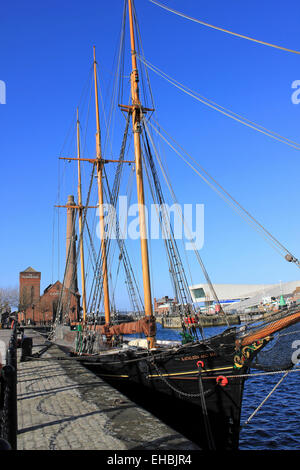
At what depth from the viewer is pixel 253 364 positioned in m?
11.3

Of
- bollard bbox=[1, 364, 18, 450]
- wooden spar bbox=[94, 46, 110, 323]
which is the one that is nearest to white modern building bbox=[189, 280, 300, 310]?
wooden spar bbox=[94, 46, 110, 323]

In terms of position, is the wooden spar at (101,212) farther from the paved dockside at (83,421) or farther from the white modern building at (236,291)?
the white modern building at (236,291)

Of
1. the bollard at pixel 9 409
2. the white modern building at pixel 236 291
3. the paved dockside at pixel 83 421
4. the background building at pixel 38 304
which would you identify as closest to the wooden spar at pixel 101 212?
the paved dockside at pixel 83 421

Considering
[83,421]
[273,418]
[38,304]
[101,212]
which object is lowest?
[273,418]

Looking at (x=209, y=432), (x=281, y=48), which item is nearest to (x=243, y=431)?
(x=209, y=432)

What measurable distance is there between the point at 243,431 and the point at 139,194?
1045 cm

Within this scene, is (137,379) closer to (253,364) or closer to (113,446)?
(253,364)

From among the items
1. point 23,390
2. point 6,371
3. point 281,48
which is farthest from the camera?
point 23,390

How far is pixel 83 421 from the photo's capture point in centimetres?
767

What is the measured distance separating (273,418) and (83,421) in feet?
32.5

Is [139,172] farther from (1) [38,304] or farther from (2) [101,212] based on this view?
(1) [38,304]

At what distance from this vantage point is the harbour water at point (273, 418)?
39.2ft

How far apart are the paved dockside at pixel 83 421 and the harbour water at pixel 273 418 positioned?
5.64 m

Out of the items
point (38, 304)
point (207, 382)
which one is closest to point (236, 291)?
point (38, 304)
